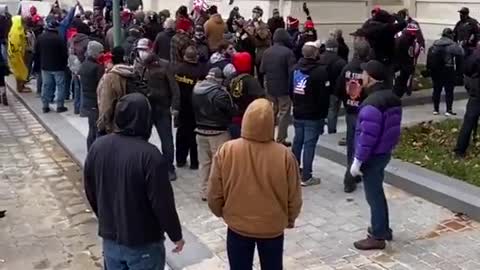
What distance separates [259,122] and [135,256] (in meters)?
1.18

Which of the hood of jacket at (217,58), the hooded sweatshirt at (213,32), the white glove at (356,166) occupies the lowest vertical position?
the white glove at (356,166)

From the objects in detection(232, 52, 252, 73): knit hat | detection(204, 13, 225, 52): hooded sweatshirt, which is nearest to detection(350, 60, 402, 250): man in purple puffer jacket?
detection(232, 52, 252, 73): knit hat

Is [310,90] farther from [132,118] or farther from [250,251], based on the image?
[132,118]

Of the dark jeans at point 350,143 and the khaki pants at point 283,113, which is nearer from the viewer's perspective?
the dark jeans at point 350,143

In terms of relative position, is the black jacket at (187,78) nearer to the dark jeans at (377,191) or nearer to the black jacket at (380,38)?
the black jacket at (380,38)

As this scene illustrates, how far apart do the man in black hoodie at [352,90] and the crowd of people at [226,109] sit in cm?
2

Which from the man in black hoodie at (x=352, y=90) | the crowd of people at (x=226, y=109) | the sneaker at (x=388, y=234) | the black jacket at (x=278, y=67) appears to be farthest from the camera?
the black jacket at (x=278, y=67)

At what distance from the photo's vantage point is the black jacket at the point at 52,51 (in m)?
13.8

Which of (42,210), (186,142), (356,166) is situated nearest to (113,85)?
(42,210)

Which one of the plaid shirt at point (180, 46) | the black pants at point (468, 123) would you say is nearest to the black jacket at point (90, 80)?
the plaid shirt at point (180, 46)

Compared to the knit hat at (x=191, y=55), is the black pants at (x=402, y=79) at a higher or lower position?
lower

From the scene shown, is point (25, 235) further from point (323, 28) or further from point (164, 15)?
point (323, 28)

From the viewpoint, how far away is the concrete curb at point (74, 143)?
667cm

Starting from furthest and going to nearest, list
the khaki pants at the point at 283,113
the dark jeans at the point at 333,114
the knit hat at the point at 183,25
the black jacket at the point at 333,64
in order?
1. the knit hat at the point at 183,25
2. the dark jeans at the point at 333,114
3. the khaki pants at the point at 283,113
4. the black jacket at the point at 333,64
